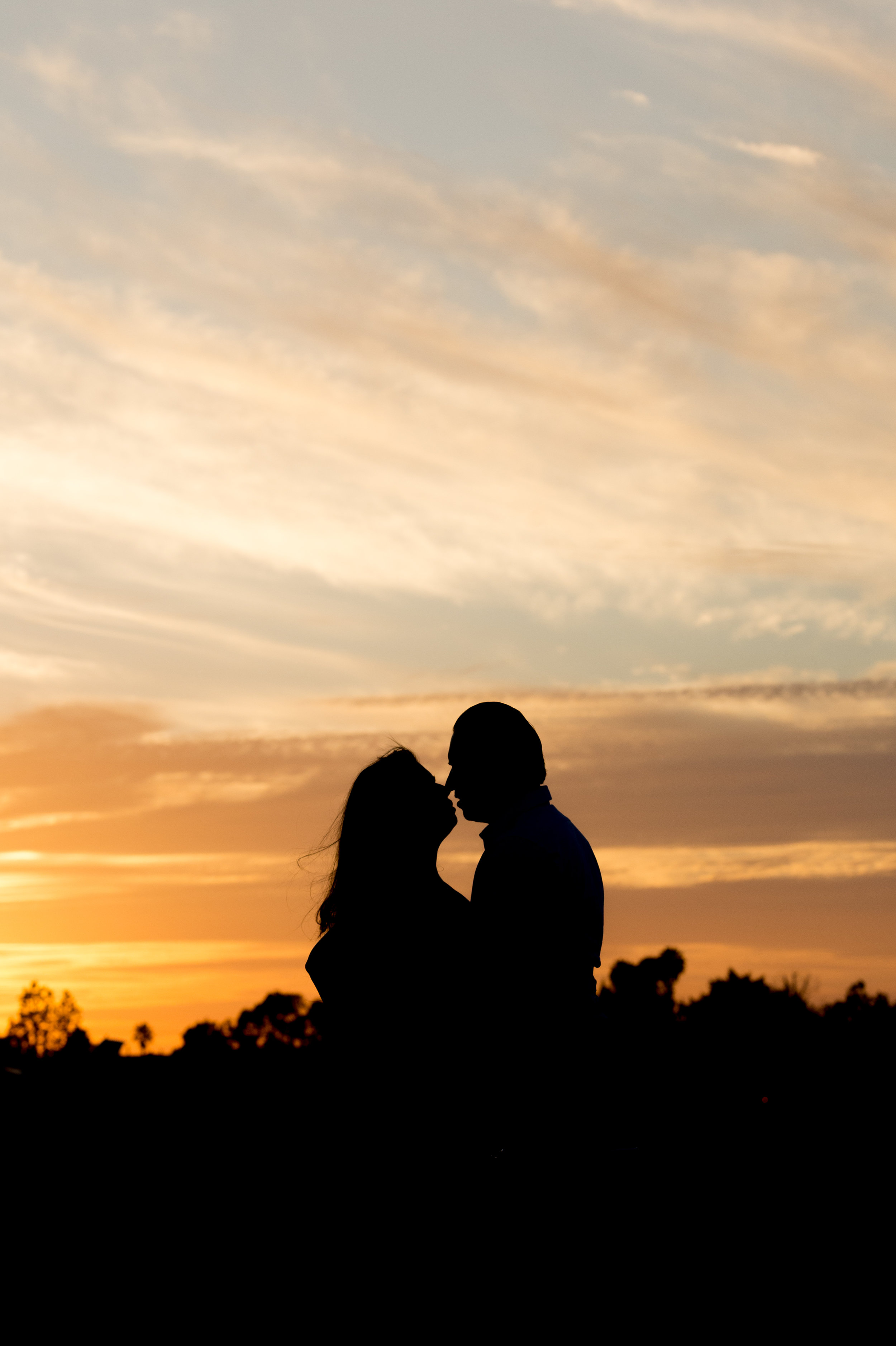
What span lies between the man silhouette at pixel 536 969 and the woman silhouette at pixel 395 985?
6.7 inches

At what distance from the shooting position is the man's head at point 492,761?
5207 millimetres

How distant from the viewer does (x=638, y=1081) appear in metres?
5.61

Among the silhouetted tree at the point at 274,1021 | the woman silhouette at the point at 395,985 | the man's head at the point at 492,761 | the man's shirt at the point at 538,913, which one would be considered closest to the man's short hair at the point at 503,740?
the man's head at the point at 492,761

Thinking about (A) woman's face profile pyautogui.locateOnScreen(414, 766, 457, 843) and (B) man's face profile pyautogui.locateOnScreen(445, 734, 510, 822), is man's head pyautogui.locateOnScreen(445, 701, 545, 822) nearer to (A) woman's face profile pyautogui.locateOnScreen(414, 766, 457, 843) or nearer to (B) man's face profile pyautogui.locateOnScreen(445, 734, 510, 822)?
(B) man's face profile pyautogui.locateOnScreen(445, 734, 510, 822)

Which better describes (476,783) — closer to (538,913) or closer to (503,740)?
(503,740)

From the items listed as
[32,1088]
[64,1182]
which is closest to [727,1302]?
[64,1182]

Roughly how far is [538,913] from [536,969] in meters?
0.19

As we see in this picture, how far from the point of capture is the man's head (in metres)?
5.21

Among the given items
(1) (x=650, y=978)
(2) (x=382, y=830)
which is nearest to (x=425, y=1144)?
(2) (x=382, y=830)

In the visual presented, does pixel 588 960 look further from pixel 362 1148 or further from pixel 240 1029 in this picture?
pixel 240 1029

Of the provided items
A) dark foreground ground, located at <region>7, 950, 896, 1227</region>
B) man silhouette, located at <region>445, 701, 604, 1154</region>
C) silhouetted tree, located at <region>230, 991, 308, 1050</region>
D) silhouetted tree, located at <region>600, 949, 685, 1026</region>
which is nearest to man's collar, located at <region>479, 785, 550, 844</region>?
A: man silhouette, located at <region>445, 701, 604, 1154</region>

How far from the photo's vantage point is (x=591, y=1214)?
462 centimetres

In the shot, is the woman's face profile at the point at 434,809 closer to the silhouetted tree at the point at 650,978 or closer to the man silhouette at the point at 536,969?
the man silhouette at the point at 536,969

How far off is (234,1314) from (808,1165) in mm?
9873
